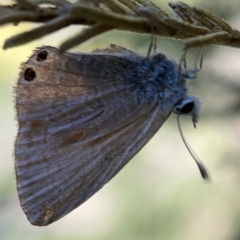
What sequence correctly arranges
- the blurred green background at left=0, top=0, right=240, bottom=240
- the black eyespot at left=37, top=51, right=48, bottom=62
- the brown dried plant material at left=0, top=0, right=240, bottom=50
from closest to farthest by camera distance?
1. the brown dried plant material at left=0, top=0, right=240, bottom=50
2. the black eyespot at left=37, top=51, right=48, bottom=62
3. the blurred green background at left=0, top=0, right=240, bottom=240

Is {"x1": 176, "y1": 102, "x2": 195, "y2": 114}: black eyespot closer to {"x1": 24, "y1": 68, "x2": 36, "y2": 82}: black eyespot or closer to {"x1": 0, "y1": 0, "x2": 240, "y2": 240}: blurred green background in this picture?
{"x1": 24, "y1": 68, "x2": 36, "y2": 82}: black eyespot

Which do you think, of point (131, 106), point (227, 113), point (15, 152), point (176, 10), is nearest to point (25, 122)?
point (15, 152)

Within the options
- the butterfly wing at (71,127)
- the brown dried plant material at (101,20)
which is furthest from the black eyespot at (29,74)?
the brown dried plant material at (101,20)

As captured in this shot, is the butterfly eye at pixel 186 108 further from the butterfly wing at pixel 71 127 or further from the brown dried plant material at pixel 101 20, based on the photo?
the brown dried plant material at pixel 101 20

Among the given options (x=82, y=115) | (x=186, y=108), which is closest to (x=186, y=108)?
(x=186, y=108)

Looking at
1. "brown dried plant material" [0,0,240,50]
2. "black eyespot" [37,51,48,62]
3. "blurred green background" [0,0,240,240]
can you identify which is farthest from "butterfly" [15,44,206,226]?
"blurred green background" [0,0,240,240]

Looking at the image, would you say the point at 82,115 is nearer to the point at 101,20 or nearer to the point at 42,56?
the point at 42,56

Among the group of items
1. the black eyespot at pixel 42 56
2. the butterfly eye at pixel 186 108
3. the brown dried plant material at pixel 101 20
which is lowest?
the black eyespot at pixel 42 56

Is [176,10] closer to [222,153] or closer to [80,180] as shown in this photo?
[80,180]
